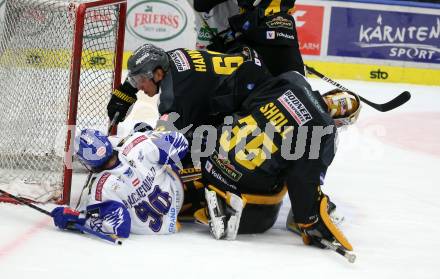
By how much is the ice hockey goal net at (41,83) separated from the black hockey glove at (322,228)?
43.4 inches

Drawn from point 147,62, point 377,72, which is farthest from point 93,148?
point 377,72

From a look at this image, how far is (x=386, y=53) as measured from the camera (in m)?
7.70

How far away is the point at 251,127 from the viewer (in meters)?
3.04

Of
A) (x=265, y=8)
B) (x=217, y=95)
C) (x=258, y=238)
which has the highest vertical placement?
(x=265, y=8)

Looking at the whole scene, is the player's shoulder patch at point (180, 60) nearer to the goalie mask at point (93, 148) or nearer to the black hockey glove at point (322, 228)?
the goalie mask at point (93, 148)

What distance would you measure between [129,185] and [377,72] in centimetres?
533

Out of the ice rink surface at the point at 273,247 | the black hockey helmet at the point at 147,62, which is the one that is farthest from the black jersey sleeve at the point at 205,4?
the ice rink surface at the point at 273,247

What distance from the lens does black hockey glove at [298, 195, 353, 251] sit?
2.92 metres

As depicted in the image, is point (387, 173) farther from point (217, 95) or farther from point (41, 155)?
point (41, 155)

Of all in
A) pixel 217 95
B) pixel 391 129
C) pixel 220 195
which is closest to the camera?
pixel 220 195

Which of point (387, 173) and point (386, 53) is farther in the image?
point (386, 53)

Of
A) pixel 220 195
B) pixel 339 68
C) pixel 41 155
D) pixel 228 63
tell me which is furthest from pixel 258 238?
pixel 339 68

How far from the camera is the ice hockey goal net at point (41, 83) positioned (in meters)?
3.30

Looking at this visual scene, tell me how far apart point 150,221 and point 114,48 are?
1145 mm
